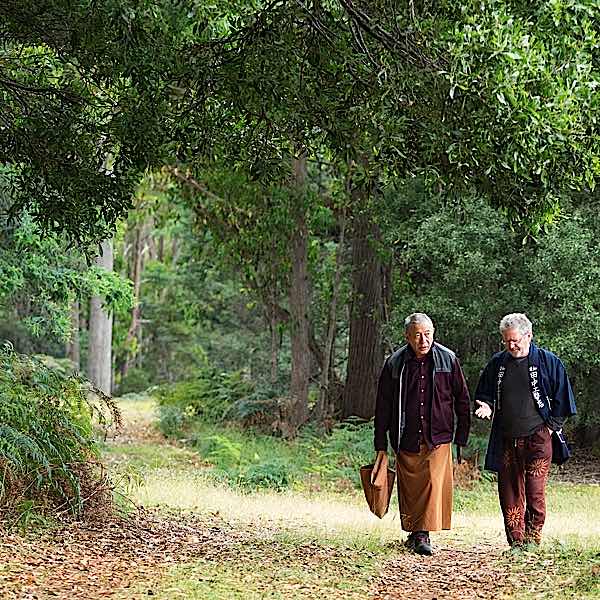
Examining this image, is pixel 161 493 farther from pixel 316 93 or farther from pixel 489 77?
pixel 489 77

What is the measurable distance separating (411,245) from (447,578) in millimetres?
10460

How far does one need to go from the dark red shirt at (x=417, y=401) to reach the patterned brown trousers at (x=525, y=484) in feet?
2.24

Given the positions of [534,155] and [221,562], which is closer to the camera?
[534,155]

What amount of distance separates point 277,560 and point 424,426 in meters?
1.50

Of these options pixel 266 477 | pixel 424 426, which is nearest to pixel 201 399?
pixel 266 477

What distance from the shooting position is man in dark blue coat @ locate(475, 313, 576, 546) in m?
7.68

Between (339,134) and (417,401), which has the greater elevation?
(339,134)

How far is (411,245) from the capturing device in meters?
17.0

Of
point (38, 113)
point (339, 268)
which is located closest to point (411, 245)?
point (339, 268)

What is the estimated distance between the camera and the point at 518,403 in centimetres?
770

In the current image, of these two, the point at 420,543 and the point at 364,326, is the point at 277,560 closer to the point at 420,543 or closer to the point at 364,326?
the point at 420,543

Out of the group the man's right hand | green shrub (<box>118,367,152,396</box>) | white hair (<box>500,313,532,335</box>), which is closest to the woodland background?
white hair (<box>500,313,532,335</box>)

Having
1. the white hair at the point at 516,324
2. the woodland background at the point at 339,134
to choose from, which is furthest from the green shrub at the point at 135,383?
the white hair at the point at 516,324

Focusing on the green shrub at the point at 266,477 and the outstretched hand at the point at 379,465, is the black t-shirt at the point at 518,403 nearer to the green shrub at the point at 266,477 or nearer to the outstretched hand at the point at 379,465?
the outstretched hand at the point at 379,465
